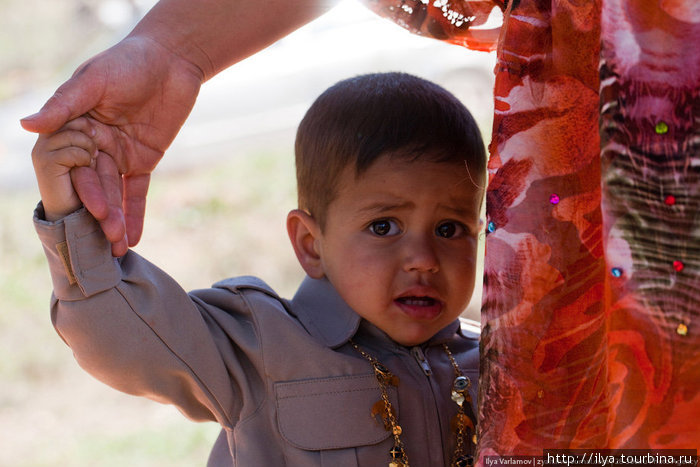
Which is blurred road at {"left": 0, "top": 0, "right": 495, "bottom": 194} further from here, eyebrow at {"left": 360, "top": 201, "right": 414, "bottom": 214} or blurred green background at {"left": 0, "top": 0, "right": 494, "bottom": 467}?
eyebrow at {"left": 360, "top": 201, "right": 414, "bottom": 214}

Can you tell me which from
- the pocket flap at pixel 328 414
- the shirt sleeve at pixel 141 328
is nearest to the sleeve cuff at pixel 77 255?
the shirt sleeve at pixel 141 328

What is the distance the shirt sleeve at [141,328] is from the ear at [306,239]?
201mm

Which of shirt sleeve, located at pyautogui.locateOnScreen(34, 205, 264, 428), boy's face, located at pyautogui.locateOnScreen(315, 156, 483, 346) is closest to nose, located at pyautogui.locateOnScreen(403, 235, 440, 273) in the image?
boy's face, located at pyautogui.locateOnScreen(315, 156, 483, 346)

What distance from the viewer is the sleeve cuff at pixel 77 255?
4.26 feet

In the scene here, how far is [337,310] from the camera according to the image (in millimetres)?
1608

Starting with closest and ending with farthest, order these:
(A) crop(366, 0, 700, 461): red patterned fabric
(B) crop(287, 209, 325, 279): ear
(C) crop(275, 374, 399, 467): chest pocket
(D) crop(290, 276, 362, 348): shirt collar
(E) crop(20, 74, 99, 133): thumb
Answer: (A) crop(366, 0, 700, 461): red patterned fabric < (E) crop(20, 74, 99, 133): thumb < (C) crop(275, 374, 399, 467): chest pocket < (D) crop(290, 276, 362, 348): shirt collar < (B) crop(287, 209, 325, 279): ear

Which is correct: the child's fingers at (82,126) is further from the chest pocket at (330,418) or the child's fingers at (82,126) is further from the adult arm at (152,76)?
the chest pocket at (330,418)

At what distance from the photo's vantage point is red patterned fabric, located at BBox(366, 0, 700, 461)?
2.77 feet

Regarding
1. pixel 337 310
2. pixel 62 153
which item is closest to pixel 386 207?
pixel 337 310

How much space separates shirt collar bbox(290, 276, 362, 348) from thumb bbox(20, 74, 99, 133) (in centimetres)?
55

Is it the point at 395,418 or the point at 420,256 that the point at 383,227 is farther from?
the point at 395,418

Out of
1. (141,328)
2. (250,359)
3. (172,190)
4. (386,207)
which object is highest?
(386,207)

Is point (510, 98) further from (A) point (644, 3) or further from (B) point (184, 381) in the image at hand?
(B) point (184, 381)

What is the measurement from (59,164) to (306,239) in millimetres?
570
